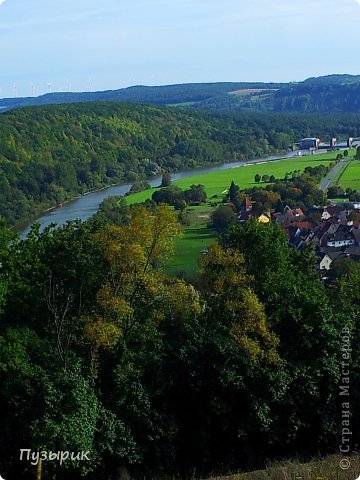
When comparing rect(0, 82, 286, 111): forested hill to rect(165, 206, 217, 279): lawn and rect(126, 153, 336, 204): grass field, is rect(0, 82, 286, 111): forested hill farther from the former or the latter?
rect(165, 206, 217, 279): lawn

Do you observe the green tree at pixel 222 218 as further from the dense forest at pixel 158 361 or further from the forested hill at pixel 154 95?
the forested hill at pixel 154 95

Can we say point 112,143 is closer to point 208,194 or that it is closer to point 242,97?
point 208,194

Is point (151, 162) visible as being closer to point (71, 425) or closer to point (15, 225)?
point (15, 225)

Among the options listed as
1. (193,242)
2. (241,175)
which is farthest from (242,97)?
(193,242)

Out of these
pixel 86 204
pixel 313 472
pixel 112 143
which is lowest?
pixel 112 143

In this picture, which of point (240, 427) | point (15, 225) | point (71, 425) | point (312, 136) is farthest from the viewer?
point (312, 136)

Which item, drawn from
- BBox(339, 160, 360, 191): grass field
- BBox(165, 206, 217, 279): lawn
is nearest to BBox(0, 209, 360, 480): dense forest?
BBox(165, 206, 217, 279): lawn

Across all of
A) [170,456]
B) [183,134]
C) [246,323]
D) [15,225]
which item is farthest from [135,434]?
[183,134]
